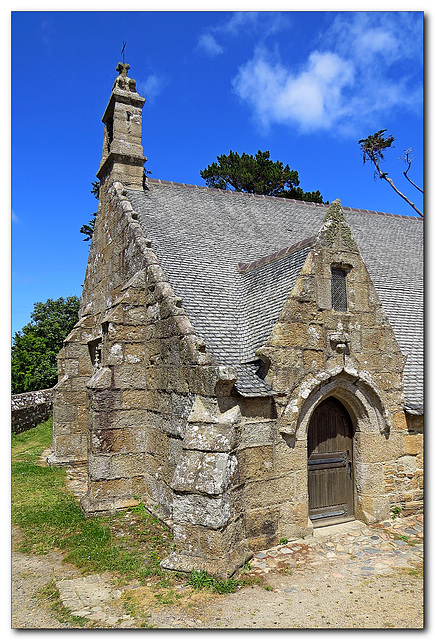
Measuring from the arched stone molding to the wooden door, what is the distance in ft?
0.99

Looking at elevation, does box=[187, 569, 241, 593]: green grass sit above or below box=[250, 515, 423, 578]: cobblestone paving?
→ above

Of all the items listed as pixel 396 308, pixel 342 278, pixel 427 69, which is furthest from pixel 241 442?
pixel 396 308

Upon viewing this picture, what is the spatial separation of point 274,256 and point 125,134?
6674 millimetres

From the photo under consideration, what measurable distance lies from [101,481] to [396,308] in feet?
27.5

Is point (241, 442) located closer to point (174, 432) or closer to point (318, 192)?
point (174, 432)

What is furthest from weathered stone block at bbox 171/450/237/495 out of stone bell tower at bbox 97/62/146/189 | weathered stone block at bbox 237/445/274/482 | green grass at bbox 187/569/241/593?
stone bell tower at bbox 97/62/146/189

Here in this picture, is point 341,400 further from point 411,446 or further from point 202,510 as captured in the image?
point 202,510

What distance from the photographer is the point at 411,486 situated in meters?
9.06

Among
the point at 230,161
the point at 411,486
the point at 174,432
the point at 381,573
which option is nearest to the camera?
the point at 381,573

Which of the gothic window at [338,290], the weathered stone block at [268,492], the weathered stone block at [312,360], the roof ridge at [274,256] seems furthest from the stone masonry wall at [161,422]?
the gothic window at [338,290]

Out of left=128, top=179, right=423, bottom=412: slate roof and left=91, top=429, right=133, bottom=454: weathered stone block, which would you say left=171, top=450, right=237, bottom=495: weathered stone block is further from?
left=91, top=429, right=133, bottom=454: weathered stone block

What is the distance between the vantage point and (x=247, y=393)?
23.9ft

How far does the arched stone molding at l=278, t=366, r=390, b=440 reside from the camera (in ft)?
25.3

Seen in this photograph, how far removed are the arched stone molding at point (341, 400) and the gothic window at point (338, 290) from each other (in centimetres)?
120
